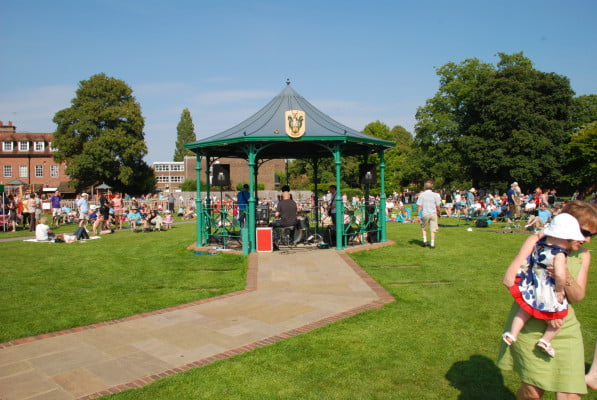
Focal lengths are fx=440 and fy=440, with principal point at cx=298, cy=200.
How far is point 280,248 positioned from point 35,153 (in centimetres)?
6158

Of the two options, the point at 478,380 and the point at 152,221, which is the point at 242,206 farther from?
the point at 152,221

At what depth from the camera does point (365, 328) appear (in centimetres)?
564

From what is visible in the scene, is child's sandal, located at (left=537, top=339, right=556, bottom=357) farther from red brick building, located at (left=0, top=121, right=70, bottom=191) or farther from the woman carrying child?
red brick building, located at (left=0, top=121, right=70, bottom=191)

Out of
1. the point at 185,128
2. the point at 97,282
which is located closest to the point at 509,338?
the point at 97,282

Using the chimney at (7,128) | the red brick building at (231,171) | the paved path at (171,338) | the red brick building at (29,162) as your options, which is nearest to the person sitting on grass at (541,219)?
the paved path at (171,338)

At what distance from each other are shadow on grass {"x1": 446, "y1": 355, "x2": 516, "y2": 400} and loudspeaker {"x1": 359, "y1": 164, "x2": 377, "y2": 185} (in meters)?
9.03

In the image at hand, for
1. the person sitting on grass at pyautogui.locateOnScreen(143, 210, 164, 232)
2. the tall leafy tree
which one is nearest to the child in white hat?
the person sitting on grass at pyautogui.locateOnScreen(143, 210, 164, 232)

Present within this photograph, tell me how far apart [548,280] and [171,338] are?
423 centimetres

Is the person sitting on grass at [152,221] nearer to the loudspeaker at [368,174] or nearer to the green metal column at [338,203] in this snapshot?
the loudspeaker at [368,174]

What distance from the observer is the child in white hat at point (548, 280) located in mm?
2787

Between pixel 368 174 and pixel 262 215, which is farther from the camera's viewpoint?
pixel 368 174

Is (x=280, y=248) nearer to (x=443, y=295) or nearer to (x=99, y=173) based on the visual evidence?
(x=443, y=295)

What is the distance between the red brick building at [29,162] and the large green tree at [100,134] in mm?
16352

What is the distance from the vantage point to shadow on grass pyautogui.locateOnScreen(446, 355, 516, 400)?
12.7 feet
